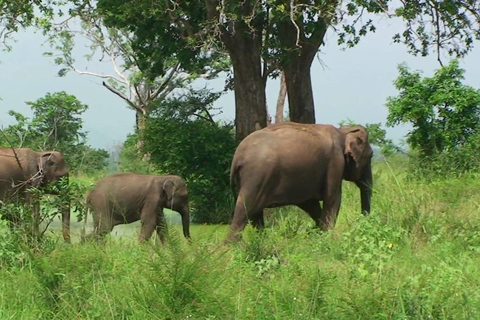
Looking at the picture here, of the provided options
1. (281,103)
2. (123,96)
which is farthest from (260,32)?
(123,96)

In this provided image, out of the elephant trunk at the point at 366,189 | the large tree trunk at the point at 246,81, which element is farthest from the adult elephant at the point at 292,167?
the large tree trunk at the point at 246,81

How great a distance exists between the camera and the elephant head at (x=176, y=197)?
37.5ft

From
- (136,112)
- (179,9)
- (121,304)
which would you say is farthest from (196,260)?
(136,112)

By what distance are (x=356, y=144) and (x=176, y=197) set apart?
111 inches

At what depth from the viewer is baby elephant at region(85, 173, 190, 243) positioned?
11141mm

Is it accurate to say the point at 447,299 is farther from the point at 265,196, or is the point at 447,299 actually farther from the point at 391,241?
the point at 265,196

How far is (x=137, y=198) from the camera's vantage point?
11.3 meters

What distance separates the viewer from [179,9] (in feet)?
47.5

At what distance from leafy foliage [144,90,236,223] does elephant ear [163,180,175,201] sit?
3378 millimetres

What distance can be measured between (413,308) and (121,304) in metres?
1.84

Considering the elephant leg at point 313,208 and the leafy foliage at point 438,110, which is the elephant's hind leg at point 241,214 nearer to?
the elephant leg at point 313,208

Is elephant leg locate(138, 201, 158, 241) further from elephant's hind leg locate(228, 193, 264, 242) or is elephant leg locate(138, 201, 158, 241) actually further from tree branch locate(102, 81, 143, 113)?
tree branch locate(102, 81, 143, 113)

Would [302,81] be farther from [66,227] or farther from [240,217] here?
[66,227]

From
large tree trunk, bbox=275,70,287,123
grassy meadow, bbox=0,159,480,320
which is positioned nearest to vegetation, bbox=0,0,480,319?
grassy meadow, bbox=0,159,480,320
